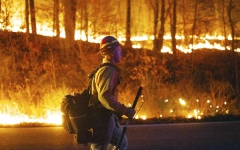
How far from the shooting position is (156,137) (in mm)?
11125

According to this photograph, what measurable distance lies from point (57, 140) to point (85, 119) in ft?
17.1

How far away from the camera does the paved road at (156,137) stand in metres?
10.2

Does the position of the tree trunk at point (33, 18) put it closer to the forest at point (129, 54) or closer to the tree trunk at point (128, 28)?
the forest at point (129, 54)

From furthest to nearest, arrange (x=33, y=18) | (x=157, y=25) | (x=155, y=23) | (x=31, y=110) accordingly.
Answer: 1. (x=157, y=25)
2. (x=155, y=23)
3. (x=33, y=18)
4. (x=31, y=110)

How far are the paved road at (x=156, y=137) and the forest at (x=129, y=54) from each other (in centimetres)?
233

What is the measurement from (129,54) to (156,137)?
1279 cm

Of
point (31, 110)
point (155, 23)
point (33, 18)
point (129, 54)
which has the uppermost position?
point (33, 18)

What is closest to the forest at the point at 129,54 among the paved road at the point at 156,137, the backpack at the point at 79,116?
the paved road at the point at 156,137

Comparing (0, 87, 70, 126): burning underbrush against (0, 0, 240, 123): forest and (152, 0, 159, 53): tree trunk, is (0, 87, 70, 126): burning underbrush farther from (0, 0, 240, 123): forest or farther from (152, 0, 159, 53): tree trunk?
(152, 0, 159, 53): tree trunk

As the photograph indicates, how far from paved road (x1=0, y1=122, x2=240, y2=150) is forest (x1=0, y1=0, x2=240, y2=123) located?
7.64 ft

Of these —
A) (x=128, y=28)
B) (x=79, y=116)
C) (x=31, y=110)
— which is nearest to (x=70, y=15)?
(x=31, y=110)

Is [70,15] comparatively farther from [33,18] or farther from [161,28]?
[161,28]

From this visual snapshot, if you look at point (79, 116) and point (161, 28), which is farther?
point (161, 28)

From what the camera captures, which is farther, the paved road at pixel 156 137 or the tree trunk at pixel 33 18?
the tree trunk at pixel 33 18
